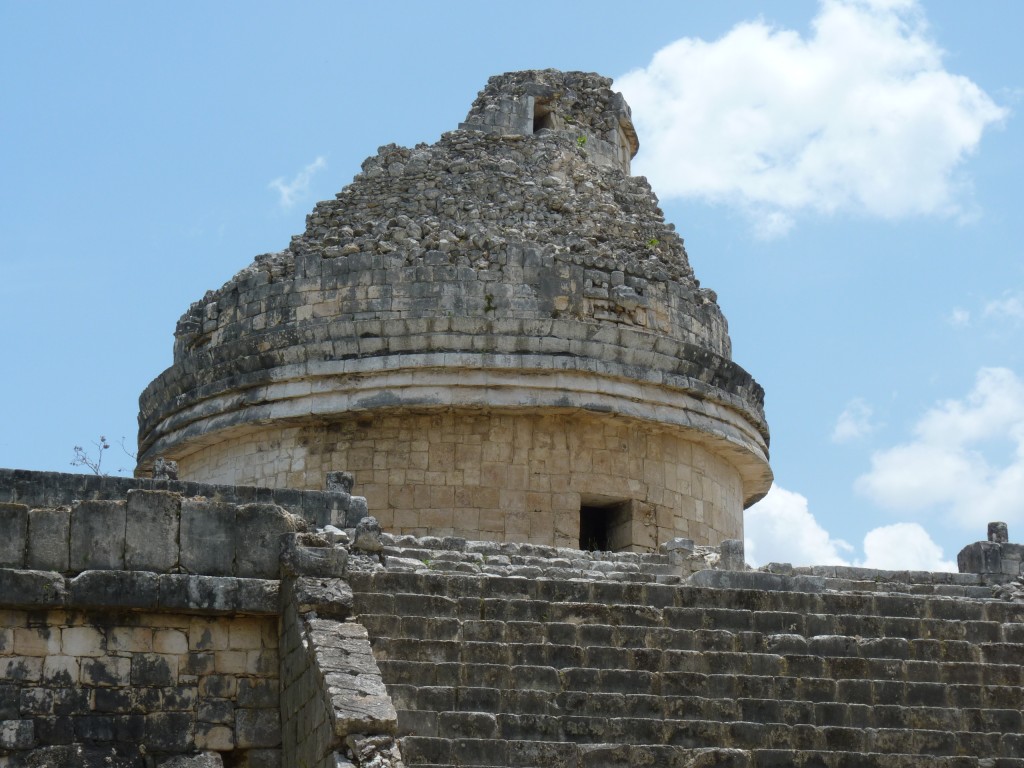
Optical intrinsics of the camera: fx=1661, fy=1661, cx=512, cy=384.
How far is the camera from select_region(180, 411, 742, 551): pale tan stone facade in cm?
1830

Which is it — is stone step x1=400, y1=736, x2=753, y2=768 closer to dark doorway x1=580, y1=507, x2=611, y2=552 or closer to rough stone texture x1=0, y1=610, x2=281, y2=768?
rough stone texture x1=0, y1=610, x2=281, y2=768

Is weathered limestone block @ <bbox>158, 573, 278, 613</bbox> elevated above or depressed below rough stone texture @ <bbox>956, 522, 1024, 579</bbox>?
below

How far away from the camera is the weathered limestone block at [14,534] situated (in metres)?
12.2

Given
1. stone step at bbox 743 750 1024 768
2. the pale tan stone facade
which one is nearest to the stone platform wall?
stone step at bbox 743 750 1024 768

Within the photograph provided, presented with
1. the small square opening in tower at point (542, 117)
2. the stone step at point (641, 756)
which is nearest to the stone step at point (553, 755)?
the stone step at point (641, 756)

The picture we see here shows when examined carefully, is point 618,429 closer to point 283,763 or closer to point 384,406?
point 384,406

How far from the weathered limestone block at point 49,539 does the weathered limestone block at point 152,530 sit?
45 centimetres

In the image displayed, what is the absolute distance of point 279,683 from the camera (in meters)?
12.5

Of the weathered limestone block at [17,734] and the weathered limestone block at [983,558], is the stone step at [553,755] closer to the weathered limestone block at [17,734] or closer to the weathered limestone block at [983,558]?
the weathered limestone block at [17,734]

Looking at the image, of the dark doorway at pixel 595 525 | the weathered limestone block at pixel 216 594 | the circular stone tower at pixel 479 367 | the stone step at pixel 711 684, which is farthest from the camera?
the dark doorway at pixel 595 525

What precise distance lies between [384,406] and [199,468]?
2994mm

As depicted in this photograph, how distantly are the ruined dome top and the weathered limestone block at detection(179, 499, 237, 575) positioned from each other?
234 inches

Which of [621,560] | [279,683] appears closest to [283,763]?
[279,683]

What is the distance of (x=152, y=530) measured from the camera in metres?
12.6
